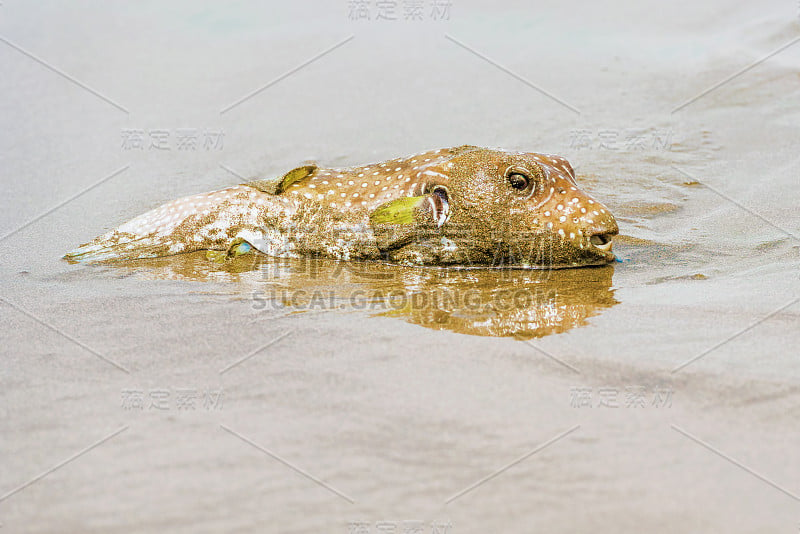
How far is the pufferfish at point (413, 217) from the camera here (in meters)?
5.74

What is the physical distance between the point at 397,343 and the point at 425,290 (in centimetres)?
99

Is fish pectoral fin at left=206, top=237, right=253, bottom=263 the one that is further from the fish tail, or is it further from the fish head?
the fish head

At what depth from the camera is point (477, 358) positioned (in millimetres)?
4238

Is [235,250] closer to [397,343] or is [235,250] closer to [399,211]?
[399,211]

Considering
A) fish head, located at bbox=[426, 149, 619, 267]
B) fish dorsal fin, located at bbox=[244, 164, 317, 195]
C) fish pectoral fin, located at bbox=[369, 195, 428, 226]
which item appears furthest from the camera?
fish dorsal fin, located at bbox=[244, 164, 317, 195]

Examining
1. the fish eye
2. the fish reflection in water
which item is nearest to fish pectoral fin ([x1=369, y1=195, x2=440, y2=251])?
the fish reflection in water

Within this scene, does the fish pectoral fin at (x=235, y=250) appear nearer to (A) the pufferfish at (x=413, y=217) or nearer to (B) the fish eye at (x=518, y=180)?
(A) the pufferfish at (x=413, y=217)

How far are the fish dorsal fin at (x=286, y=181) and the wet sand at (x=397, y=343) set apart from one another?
687 millimetres

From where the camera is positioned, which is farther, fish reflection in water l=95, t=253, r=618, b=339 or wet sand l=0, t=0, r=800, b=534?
fish reflection in water l=95, t=253, r=618, b=339

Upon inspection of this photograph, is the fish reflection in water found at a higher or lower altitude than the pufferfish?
lower

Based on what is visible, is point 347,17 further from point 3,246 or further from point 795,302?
point 795,302

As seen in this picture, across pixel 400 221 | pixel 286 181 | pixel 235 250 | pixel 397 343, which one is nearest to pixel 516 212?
pixel 400 221

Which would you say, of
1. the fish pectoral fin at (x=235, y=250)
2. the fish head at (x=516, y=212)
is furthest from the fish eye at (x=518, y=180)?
the fish pectoral fin at (x=235, y=250)

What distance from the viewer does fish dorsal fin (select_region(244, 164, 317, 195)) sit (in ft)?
20.4
